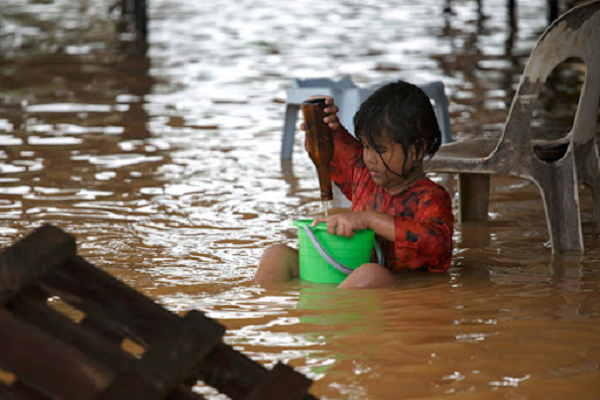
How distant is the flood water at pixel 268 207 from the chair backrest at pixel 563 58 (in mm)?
659

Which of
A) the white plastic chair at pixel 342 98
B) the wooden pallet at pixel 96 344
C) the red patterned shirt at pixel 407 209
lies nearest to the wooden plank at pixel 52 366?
the wooden pallet at pixel 96 344

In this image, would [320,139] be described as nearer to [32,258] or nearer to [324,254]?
[324,254]

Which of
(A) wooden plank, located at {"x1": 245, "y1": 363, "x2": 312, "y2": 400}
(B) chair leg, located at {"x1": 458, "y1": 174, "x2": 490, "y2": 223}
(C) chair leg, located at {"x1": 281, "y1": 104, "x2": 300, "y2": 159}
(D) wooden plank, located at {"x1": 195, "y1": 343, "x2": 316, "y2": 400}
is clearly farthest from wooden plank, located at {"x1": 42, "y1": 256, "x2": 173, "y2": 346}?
(C) chair leg, located at {"x1": 281, "y1": 104, "x2": 300, "y2": 159}

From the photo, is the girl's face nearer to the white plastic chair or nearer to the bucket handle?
the bucket handle

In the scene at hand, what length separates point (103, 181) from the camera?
593cm

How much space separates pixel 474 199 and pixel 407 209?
149 centimetres

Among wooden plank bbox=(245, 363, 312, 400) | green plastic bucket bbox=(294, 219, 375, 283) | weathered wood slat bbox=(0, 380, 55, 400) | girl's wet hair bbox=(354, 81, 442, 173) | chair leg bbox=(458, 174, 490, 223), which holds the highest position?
girl's wet hair bbox=(354, 81, 442, 173)

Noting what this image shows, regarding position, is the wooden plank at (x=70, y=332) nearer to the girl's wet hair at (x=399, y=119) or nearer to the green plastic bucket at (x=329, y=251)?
the green plastic bucket at (x=329, y=251)

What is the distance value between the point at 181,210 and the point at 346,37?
9701mm

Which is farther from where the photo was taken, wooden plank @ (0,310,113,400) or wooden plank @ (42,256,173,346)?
wooden plank @ (42,256,173,346)

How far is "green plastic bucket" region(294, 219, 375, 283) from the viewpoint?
11.0ft

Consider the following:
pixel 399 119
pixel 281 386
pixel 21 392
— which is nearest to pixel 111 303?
pixel 21 392

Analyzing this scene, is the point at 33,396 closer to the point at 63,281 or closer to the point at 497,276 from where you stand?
the point at 63,281

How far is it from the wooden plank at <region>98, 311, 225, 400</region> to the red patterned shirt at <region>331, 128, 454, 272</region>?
1.69 m
